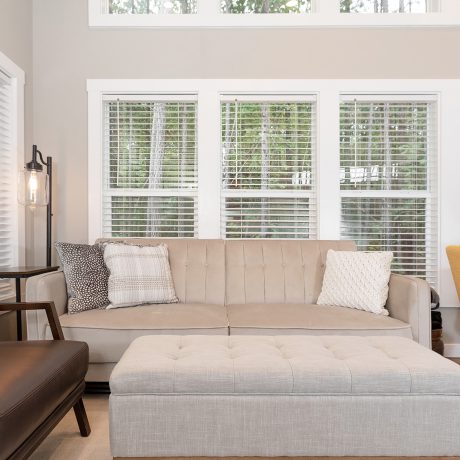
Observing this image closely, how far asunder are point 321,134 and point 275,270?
130 centimetres

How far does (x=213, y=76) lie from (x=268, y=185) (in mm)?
1006

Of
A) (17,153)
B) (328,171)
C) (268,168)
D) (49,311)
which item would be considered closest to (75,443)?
(49,311)

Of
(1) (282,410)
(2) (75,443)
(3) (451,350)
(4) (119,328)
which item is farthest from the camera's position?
(3) (451,350)

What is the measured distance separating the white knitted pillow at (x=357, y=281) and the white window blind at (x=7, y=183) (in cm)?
227

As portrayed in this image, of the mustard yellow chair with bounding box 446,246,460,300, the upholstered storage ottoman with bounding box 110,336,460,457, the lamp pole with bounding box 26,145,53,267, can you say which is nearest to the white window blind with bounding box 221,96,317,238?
the mustard yellow chair with bounding box 446,246,460,300

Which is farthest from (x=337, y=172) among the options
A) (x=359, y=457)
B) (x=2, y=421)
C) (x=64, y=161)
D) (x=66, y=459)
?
(x=2, y=421)

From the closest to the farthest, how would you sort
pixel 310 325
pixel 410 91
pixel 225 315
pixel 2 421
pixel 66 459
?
pixel 2 421 < pixel 66 459 < pixel 310 325 < pixel 225 315 < pixel 410 91

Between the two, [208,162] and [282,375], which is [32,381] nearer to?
[282,375]

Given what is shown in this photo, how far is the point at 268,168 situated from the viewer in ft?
12.9

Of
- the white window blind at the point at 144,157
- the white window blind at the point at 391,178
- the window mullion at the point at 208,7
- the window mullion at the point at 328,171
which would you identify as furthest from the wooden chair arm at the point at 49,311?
the window mullion at the point at 208,7

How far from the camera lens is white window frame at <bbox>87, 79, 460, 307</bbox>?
12.5 feet

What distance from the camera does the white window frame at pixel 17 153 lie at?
3477 mm

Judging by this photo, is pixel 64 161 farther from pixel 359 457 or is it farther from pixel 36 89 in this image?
pixel 359 457

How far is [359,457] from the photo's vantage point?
1.73m
